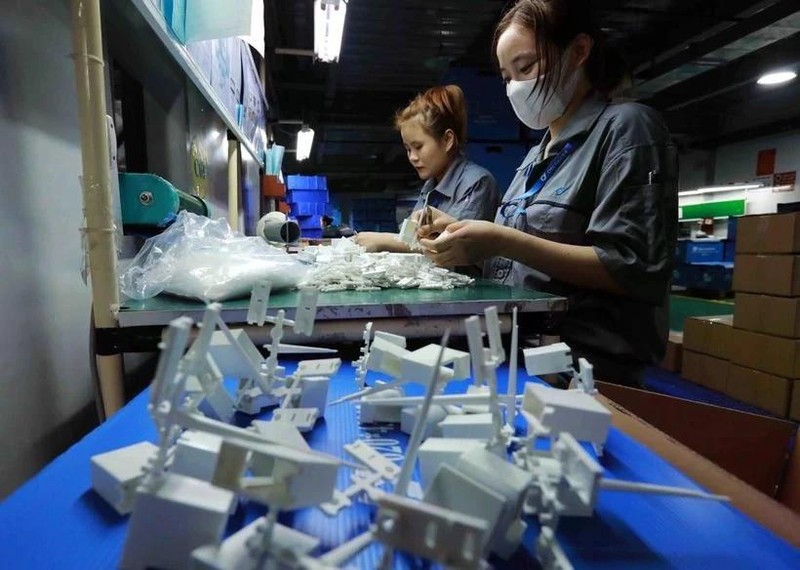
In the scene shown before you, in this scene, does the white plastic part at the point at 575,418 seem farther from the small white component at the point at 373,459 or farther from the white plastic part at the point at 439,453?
the small white component at the point at 373,459

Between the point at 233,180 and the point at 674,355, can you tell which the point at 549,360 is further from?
the point at 674,355

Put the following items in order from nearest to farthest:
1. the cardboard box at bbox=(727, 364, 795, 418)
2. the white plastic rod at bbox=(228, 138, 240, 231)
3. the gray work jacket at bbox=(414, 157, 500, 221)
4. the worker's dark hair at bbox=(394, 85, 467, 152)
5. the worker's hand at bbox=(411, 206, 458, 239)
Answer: the worker's hand at bbox=(411, 206, 458, 239)
the gray work jacket at bbox=(414, 157, 500, 221)
the worker's dark hair at bbox=(394, 85, 467, 152)
the cardboard box at bbox=(727, 364, 795, 418)
the white plastic rod at bbox=(228, 138, 240, 231)

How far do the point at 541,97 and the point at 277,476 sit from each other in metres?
1.29

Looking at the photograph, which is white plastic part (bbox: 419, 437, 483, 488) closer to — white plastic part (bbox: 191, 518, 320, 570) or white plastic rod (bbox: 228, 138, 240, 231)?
white plastic part (bbox: 191, 518, 320, 570)

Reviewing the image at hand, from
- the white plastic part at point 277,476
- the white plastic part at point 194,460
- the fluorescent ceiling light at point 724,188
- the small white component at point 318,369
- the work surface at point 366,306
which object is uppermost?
the fluorescent ceiling light at point 724,188

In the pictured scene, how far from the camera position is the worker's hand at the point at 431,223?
141 centimetres

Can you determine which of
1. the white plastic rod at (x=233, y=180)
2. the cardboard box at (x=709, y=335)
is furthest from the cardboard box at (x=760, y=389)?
the white plastic rod at (x=233, y=180)

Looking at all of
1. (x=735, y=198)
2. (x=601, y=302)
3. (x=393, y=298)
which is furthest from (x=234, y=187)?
(x=735, y=198)

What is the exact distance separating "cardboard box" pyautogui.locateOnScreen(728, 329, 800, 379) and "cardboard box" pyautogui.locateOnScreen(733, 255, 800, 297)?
32 centimetres

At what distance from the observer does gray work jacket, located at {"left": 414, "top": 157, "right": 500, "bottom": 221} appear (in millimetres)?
1898

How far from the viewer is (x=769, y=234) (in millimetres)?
2975

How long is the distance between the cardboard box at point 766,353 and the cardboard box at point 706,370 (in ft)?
0.46

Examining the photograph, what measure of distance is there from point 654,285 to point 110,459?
3.65 feet

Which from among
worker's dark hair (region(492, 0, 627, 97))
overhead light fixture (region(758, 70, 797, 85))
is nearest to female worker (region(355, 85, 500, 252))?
worker's dark hair (region(492, 0, 627, 97))
